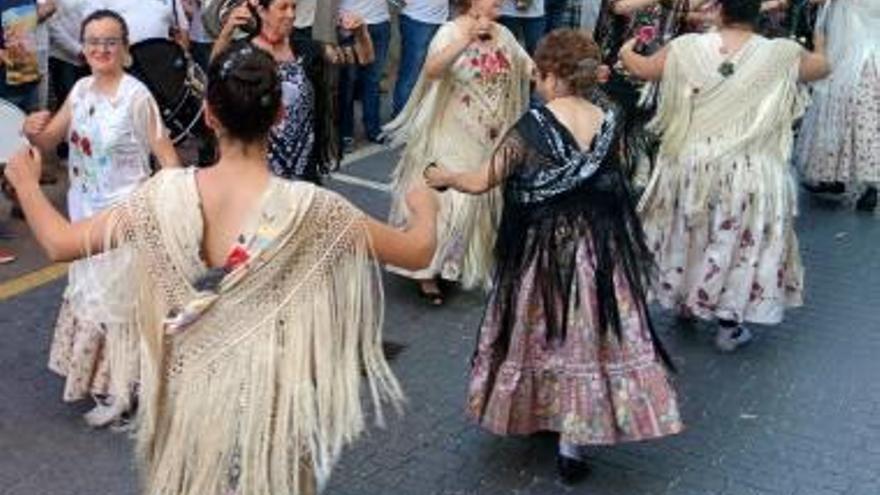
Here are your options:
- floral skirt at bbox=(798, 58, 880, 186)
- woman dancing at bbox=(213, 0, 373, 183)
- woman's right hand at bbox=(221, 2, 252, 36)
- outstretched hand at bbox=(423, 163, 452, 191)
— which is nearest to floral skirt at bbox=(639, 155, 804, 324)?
woman dancing at bbox=(213, 0, 373, 183)

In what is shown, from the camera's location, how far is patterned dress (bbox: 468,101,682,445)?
460 cm

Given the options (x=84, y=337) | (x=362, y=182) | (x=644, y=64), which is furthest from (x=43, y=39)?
(x=644, y=64)

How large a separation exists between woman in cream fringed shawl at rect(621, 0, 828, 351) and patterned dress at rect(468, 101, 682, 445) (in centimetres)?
126

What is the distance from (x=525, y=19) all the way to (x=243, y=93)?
24.0 ft

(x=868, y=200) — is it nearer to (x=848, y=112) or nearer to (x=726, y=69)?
(x=848, y=112)

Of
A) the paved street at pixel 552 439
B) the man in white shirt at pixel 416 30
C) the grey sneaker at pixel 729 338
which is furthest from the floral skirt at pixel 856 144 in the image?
the man in white shirt at pixel 416 30

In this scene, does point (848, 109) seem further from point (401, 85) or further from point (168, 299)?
point (168, 299)

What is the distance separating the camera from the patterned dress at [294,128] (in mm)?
5180

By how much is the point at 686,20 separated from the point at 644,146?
1502 mm

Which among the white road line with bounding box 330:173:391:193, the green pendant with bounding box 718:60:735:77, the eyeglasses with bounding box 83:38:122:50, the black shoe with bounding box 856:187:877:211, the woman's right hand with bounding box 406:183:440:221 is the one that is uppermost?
the eyeglasses with bounding box 83:38:122:50

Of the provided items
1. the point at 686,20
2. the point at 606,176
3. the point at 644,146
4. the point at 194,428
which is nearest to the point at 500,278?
the point at 606,176

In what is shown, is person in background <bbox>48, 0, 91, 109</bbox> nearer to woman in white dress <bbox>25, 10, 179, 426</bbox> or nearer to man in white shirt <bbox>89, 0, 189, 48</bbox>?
man in white shirt <bbox>89, 0, 189, 48</bbox>

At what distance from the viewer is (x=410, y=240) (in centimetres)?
326

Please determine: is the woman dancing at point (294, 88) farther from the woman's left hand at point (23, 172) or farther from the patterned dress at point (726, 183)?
the woman's left hand at point (23, 172)
